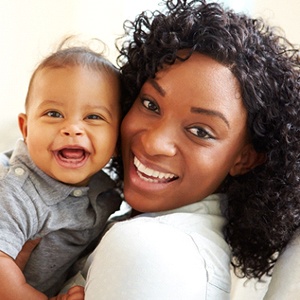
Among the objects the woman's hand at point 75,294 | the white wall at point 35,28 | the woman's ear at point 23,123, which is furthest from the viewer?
the white wall at point 35,28

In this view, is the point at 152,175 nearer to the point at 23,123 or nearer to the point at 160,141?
the point at 160,141

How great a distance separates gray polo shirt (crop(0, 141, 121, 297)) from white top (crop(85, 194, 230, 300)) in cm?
22

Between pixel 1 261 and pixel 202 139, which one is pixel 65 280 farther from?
pixel 202 139

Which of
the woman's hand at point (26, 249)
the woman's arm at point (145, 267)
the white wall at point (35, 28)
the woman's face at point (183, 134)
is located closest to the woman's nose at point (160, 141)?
the woman's face at point (183, 134)

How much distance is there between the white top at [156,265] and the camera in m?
0.95

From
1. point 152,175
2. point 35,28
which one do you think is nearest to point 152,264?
point 152,175

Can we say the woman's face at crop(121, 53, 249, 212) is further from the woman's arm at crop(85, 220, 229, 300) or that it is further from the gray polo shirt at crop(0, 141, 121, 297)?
the woman's arm at crop(85, 220, 229, 300)

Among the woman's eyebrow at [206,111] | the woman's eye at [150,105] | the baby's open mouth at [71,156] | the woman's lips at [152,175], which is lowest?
the woman's lips at [152,175]

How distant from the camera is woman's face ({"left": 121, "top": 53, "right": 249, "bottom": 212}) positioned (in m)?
1.21

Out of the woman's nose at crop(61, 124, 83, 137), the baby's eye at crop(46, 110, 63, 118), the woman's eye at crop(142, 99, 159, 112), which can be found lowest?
the woman's nose at crop(61, 124, 83, 137)

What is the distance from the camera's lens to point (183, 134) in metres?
1.25

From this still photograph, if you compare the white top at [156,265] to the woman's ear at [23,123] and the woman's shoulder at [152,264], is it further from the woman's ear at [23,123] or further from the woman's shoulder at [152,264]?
the woman's ear at [23,123]

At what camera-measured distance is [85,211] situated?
131 cm

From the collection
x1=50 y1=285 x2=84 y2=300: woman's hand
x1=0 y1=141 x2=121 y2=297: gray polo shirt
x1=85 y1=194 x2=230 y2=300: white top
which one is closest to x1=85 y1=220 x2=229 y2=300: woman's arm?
x1=85 y1=194 x2=230 y2=300: white top
